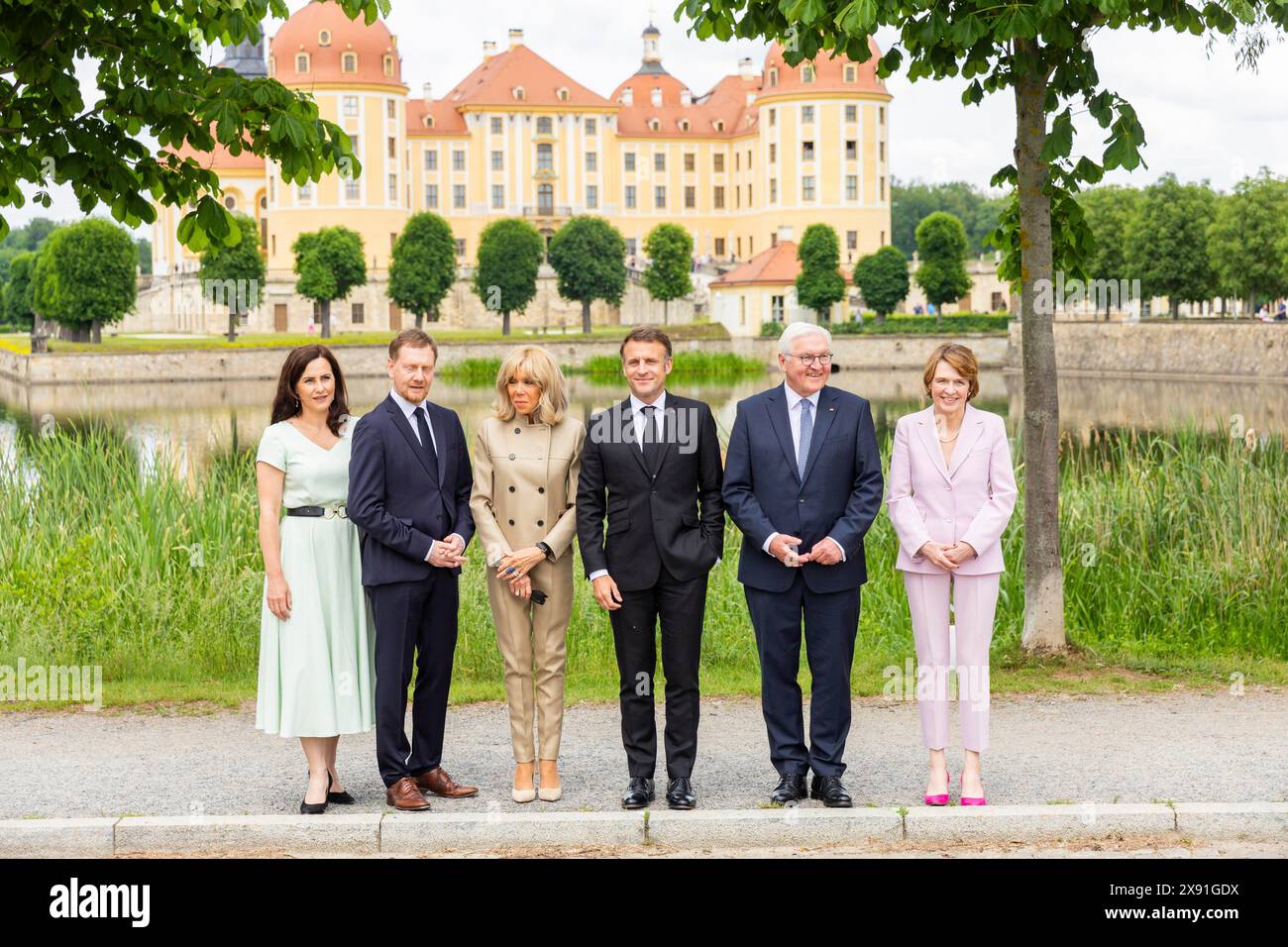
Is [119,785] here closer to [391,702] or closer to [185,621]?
[391,702]

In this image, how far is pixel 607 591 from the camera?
535cm

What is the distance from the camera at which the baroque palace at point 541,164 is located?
72.1 meters

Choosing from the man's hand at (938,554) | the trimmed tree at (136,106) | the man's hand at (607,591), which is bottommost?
the man's hand at (607,591)

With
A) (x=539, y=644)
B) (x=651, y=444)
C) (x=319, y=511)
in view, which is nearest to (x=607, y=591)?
(x=539, y=644)

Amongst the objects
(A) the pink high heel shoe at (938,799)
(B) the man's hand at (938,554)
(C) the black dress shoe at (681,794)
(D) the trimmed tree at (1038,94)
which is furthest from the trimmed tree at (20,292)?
(A) the pink high heel shoe at (938,799)

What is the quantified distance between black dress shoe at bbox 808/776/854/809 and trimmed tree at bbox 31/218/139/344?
5355 cm

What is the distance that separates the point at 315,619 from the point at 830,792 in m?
1.82

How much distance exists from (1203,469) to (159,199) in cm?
649

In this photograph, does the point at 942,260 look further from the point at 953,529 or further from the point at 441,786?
the point at 441,786

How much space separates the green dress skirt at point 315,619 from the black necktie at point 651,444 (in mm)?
1030

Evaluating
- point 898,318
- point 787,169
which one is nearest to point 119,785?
point 898,318

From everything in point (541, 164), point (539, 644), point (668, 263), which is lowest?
point (539, 644)

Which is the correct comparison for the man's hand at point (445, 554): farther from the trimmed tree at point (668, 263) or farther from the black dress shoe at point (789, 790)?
the trimmed tree at point (668, 263)

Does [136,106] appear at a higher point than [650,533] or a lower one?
higher
